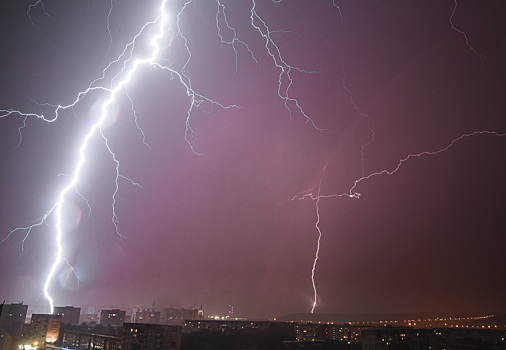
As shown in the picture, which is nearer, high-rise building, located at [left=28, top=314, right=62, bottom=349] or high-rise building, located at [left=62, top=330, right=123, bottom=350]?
high-rise building, located at [left=62, top=330, right=123, bottom=350]

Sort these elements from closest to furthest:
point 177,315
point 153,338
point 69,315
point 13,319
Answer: point 153,338, point 13,319, point 69,315, point 177,315

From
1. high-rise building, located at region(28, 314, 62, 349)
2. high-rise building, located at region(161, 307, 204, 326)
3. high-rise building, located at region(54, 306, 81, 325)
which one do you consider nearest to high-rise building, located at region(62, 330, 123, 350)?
high-rise building, located at region(28, 314, 62, 349)

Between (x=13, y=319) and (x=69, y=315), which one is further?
(x=69, y=315)

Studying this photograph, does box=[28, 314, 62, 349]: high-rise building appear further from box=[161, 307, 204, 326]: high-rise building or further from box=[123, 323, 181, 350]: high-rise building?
box=[161, 307, 204, 326]: high-rise building

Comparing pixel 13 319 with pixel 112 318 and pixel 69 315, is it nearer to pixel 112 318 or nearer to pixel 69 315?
pixel 69 315

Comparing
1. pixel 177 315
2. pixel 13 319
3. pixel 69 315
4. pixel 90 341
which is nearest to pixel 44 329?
pixel 90 341

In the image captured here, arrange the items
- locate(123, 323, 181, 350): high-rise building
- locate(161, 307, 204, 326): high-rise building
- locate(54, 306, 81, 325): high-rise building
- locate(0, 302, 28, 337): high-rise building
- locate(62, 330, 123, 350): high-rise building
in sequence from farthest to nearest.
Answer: locate(161, 307, 204, 326): high-rise building
locate(54, 306, 81, 325): high-rise building
locate(0, 302, 28, 337): high-rise building
locate(62, 330, 123, 350): high-rise building
locate(123, 323, 181, 350): high-rise building

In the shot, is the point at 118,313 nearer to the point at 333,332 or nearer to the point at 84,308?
the point at 333,332

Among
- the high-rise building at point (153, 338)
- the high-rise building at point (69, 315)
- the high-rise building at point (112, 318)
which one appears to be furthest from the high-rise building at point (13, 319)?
the high-rise building at point (153, 338)
